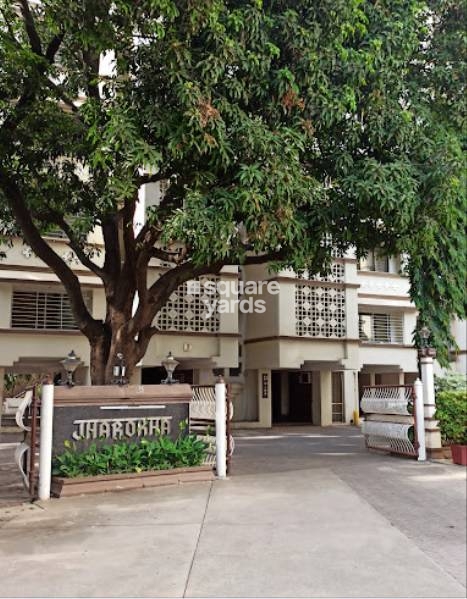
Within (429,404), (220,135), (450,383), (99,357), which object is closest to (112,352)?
(99,357)

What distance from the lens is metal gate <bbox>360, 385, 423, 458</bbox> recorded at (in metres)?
10.3

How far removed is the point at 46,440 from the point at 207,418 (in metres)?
2.69

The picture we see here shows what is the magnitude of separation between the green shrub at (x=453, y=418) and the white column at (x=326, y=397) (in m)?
9.94

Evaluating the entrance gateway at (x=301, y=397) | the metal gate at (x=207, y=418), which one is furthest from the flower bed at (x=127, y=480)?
the entrance gateway at (x=301, y=397)

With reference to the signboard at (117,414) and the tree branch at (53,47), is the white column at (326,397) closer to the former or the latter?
the signboard at (117,414)

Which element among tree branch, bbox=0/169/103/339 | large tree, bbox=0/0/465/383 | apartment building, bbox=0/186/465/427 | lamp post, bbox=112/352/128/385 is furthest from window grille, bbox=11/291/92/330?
lamp post, bbox=112/352/128/385

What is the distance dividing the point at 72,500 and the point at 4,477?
2.67 metres

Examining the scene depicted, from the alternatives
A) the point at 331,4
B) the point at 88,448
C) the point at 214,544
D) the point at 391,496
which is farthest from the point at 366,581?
the point at 331,4

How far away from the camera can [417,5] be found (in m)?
9.09

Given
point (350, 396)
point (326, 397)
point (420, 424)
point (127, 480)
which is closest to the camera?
point (127, 480)

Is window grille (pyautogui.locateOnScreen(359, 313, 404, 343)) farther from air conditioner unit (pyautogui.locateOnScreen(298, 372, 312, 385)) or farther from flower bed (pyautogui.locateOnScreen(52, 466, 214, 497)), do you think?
flower bed (pyautogui.locateOnScreen(52, 466, 214, 497))

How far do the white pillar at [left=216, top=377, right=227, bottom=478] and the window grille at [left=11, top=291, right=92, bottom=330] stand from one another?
779 centimetres

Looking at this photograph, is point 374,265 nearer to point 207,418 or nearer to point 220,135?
point 207,418

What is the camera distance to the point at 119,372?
858 cm
